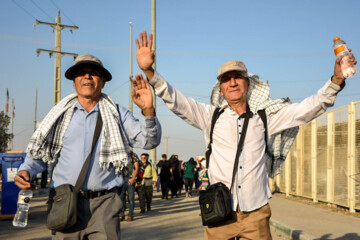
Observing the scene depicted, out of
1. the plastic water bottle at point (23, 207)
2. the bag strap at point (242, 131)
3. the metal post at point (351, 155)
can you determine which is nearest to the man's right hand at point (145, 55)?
the bag strap at point (242, 131)

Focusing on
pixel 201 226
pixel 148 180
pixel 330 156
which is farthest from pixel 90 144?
pixel 148 180

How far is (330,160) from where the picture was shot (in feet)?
47.4

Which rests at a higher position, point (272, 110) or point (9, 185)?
point (272, 110)

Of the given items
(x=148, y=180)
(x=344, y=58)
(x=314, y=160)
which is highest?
(x=344, y=58)

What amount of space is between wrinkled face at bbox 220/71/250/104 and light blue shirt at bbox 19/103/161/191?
0.73 metres

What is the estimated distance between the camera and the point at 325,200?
14.8 meters

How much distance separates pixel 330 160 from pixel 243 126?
1095 centimetres

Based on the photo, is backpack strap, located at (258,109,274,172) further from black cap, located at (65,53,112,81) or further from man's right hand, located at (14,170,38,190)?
man's right hand, located at (14,170,38,190)

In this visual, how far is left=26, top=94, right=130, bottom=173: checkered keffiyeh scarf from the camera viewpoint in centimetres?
407

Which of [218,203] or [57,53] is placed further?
[57,53]

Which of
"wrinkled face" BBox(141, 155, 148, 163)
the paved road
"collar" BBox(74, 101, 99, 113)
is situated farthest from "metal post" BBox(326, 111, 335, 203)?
"collar" BBox(74, 101, 99, 113)

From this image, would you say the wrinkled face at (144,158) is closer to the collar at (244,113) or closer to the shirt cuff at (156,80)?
the collar at (244,113)

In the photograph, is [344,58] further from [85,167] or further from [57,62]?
[57,62]

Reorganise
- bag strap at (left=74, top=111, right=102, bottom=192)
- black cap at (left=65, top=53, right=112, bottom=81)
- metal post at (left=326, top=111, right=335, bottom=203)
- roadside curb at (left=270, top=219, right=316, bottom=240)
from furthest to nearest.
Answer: metal post at (left=326, top=111, right=335, bottom=203) < roadside curb at (left=270, top=219, right=316, bottom=240) < black cap at (left=65, top=53, right=112, bottom=81) < bag strap at (left=74, top=111, right=102, bottom=192)
